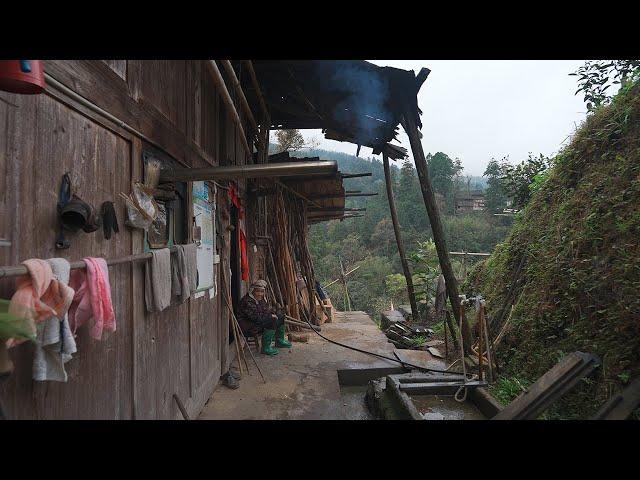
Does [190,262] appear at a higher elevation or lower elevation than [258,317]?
higher

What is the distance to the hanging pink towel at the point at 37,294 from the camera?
4.82 feet

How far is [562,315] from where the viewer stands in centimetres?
477

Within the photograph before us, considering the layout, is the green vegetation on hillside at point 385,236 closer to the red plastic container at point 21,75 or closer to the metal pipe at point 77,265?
the metal pipe at point 77,265

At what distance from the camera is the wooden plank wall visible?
1735 mm

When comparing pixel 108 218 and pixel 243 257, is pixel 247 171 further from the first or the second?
pixel 243 257

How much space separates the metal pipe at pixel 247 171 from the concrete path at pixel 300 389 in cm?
283

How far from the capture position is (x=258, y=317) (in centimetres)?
633

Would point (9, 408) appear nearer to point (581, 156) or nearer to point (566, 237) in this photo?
point (566, 237)

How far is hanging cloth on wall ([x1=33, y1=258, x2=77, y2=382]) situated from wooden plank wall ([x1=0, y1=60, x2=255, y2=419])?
0.13 meters

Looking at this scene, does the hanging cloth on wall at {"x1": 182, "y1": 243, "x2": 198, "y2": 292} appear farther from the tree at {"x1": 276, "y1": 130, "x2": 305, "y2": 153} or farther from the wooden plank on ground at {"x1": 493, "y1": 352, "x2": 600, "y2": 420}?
the tree at {"x1": 276, "y1": 130, "x2": 305, "y2": 153}

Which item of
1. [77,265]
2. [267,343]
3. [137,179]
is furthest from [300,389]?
[77,265]

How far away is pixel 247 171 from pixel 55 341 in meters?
2.01

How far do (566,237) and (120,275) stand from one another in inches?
241
